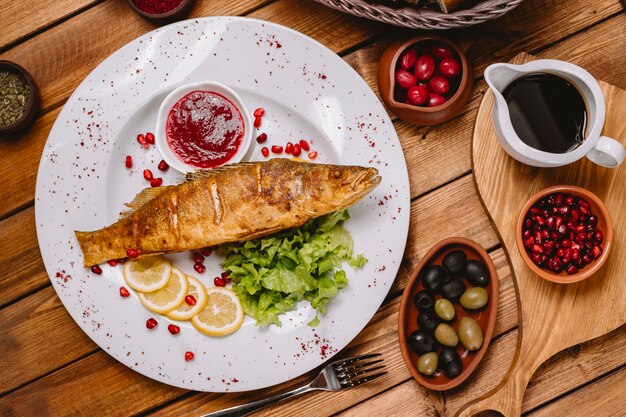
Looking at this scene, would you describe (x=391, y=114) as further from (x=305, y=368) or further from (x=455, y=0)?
(x=305, y=368)

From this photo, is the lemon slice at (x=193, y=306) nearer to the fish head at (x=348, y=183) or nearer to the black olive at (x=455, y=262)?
the fish head at (x=348, y=183)

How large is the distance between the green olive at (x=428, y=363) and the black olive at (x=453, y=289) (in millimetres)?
251

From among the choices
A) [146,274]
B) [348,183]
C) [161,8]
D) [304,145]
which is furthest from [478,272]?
[161,8]

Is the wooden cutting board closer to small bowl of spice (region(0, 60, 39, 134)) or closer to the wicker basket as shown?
the wicker basket

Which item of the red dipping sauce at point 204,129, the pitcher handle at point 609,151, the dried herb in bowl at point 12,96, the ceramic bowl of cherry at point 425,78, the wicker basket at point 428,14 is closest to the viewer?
the pitcher handle at point 609,151

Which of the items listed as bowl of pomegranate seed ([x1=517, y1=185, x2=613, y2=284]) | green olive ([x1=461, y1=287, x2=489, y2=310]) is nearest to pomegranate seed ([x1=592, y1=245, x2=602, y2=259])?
bowl of pomegranate seed ([x1=517, y1=185, x2=613, y2=284])

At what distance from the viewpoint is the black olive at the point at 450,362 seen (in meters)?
2.42

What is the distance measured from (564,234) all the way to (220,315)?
1.46 meters

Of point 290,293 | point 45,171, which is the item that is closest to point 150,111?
point 45,171

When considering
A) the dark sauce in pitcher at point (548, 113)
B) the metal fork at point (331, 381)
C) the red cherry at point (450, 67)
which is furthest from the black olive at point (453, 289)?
the red cherry at point (450, 67)

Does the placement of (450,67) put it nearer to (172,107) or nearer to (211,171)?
(211,171)

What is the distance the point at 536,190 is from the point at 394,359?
0.96 m

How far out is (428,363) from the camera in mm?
2416

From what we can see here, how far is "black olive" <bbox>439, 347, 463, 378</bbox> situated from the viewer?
242 centimetres
